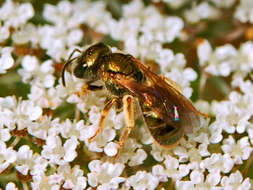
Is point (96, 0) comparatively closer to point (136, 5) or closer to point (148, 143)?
point (136, 5)

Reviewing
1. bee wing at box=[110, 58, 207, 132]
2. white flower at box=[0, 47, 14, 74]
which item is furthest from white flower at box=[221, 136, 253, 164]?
white flower at box=[0, 47, 14, 74]

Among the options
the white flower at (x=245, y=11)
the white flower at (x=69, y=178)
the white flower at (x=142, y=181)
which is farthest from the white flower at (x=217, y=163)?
the white flower at (x=245, y=11)

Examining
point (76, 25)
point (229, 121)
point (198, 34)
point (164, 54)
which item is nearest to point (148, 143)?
point (229, 121)

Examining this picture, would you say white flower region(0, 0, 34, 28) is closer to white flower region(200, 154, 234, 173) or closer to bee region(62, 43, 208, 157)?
bee region(62, 43, 208, 157)

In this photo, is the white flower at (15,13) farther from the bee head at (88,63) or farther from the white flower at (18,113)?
the bee head at (88,63)

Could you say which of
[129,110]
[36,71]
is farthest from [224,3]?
[129,110]

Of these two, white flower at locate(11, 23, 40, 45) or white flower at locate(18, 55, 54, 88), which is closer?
white flower at locate(18, 55, 54, 88)

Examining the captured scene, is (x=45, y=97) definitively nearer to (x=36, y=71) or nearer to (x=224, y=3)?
(x=36, y=71)

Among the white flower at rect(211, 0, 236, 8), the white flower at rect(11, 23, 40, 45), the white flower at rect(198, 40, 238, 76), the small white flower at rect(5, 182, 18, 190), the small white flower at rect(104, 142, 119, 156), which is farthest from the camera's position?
the white flower at rect(211, 0, 236, 8)
